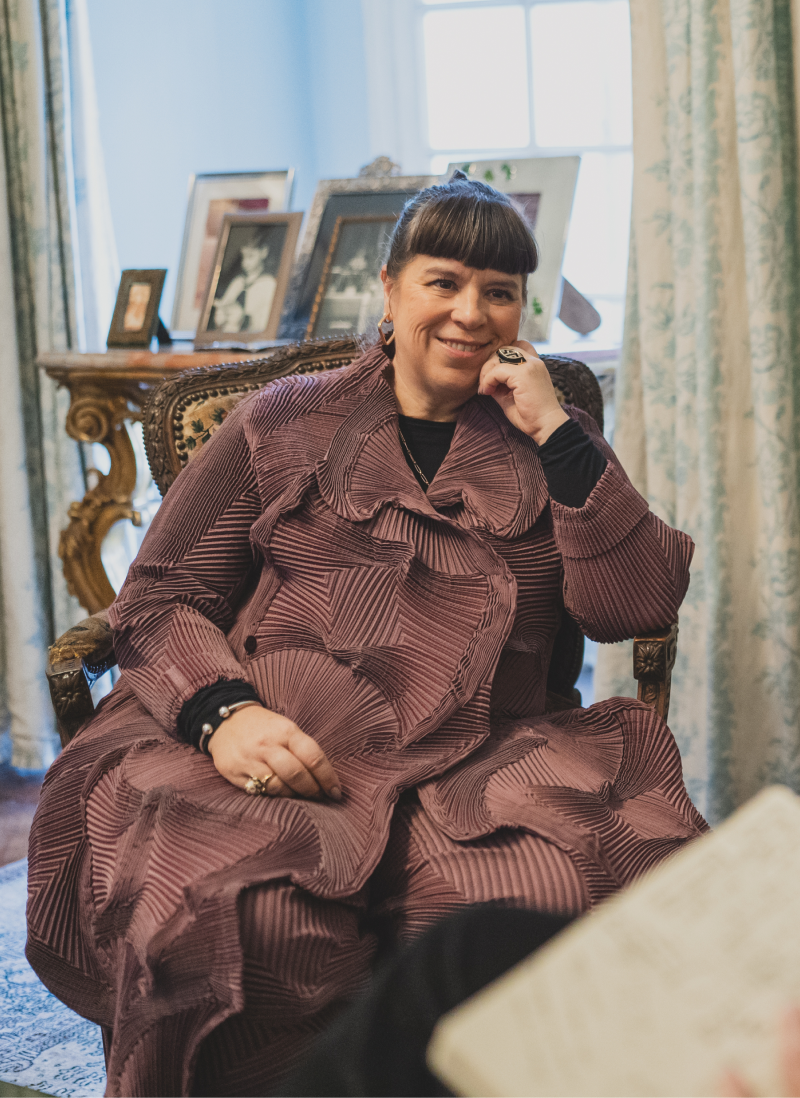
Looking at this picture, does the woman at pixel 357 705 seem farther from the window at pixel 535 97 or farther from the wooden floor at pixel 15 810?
the window at pixel 535 97

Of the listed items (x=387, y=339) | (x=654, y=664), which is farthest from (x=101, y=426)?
(x=654, y=664)

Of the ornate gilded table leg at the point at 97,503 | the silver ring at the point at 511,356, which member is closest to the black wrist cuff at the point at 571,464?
the silver ring at the point at 511,356

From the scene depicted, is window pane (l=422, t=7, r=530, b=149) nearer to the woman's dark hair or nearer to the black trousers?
the woman's dark hair

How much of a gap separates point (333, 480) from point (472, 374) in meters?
0.26

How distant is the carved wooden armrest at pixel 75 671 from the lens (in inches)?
56.0

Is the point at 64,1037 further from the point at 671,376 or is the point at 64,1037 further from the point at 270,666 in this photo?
the point at 671,376

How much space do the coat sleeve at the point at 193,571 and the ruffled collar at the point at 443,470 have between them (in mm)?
133

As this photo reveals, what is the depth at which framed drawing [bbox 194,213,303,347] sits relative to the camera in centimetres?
234

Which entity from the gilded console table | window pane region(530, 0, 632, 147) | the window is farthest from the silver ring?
window pane region(530, 0, 632, 147)

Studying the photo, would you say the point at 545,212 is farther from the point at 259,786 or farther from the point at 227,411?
the point at 259,786

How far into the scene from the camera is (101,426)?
238 cm

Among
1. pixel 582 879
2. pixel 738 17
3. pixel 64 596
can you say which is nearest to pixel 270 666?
pixel 582 879

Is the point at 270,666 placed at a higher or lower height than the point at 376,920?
higher

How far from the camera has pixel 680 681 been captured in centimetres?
215
